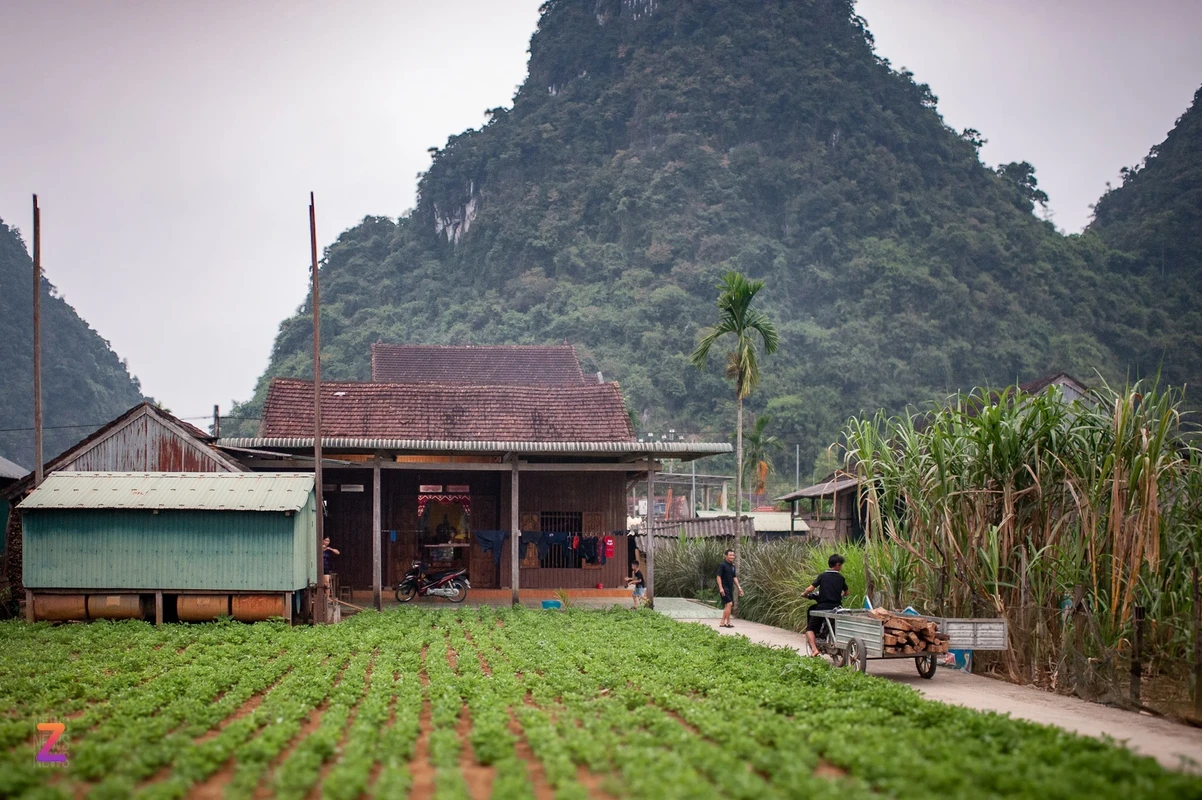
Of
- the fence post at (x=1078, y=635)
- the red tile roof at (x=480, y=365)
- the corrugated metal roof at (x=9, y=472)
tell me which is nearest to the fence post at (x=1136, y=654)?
the fence post at (x=1078, y=635)

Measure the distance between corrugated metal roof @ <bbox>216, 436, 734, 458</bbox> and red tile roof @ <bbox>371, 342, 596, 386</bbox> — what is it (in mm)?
17263

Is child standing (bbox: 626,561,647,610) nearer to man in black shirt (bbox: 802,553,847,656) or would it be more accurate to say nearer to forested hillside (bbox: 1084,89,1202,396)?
man in black shirt (bbox: 802,553,847,656)

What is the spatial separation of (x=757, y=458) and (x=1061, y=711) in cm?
4226

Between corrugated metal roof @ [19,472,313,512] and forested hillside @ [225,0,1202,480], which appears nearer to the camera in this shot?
corrugated metal roof @ [19,472,313,512]

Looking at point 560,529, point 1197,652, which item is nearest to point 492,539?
point 560,529

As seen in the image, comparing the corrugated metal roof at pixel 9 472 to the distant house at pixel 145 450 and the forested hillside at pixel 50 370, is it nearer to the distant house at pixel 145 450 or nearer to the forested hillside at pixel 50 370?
the distant house at pixel 145 450

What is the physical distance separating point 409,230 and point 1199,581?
87.9 metres

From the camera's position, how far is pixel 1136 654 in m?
10.3

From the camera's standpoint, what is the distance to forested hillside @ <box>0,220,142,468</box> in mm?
65812

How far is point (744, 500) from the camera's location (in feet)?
202

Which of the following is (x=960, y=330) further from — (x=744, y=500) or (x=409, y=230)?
(x=409, y=230)

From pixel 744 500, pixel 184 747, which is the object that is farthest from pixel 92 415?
pixel 184 747
